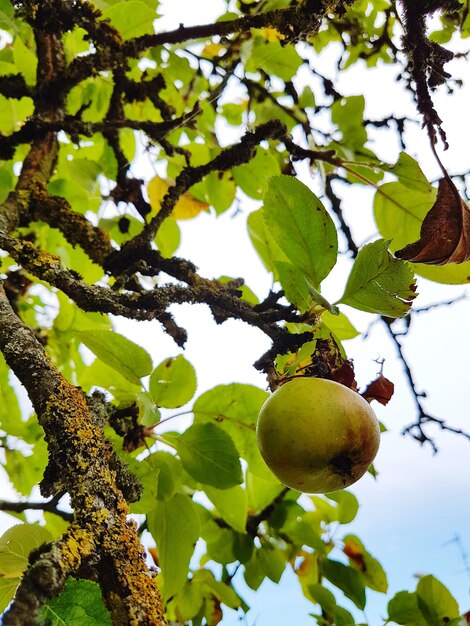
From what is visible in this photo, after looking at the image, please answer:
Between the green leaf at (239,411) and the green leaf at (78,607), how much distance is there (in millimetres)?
653

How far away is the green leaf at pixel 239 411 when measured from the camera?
1.15 metres

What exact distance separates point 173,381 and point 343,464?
1.42 ft

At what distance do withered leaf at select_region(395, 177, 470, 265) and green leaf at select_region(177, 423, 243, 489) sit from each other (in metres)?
0.48

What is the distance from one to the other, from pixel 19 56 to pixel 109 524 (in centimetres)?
130

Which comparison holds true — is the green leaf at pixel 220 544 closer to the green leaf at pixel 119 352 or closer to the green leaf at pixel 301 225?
the green leaf at pixel 119 352

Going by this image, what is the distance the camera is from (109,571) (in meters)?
0.48

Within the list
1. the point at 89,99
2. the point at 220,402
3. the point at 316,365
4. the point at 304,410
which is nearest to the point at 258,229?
the point at 220,402

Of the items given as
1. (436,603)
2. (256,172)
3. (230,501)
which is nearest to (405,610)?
(436,603)

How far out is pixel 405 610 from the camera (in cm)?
139

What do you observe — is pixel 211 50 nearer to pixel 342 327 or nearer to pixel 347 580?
pixel 342 327

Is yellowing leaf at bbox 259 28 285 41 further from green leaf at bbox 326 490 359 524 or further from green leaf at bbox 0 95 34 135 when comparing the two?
green leaf at bbox 326 490 359 524

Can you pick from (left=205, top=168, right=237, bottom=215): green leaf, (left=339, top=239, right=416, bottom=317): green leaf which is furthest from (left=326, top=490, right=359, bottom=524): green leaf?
(left=339, top=239, right=416, bottom=317): green leaf

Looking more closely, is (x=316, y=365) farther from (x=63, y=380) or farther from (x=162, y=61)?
(x=162, y=61)

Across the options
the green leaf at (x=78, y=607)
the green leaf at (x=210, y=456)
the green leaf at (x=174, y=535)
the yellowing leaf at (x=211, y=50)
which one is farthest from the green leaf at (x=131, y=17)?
→ the green leaf at (x=78, y=607)
